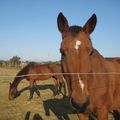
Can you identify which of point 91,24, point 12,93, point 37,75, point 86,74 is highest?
point 91,24

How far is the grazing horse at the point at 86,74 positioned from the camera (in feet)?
11.6

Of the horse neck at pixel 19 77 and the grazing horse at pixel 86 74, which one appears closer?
the grazing horse at pixel 86 74

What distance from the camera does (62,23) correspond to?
4070mm

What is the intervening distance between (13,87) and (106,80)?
9.04 m

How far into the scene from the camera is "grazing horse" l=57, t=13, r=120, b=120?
3.54m

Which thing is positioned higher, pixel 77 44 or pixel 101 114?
pixel 77 44

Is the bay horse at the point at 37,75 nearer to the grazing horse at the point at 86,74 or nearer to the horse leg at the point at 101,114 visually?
the grazing horse at the point at 86,74

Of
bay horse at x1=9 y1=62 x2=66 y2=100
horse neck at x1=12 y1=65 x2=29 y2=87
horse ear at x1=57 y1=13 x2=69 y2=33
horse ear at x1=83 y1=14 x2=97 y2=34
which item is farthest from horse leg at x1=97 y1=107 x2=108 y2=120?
horse neck at x1=12 y1=65 x2=29 y2=87

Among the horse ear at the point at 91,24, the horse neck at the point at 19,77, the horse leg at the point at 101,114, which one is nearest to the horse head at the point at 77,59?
the horse ear at the point at 91,24

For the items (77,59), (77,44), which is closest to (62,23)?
(77,44)

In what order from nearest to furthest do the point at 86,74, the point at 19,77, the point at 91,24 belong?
the point at 86,74 < the point at 91,24 < the point at 19,77

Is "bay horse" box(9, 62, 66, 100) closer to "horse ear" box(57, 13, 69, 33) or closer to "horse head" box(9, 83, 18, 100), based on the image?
"horse head" box(9, 83, 18, 100)

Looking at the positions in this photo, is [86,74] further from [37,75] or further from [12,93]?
[37,75]

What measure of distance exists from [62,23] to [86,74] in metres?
0.94
